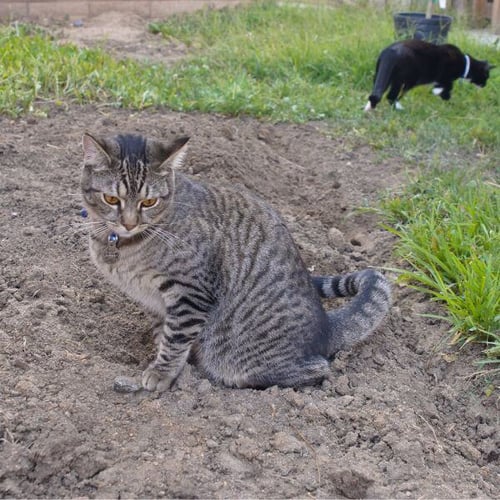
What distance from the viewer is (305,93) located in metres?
7.62

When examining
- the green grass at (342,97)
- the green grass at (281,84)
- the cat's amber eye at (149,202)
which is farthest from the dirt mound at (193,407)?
the green grass at (281,84)

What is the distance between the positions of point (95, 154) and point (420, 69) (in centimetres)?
506

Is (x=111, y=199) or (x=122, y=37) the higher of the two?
(x=111, y=199)

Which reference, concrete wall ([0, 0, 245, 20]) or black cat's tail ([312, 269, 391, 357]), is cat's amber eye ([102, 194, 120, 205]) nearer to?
black cat's tail ([312, 269, 391, 357])

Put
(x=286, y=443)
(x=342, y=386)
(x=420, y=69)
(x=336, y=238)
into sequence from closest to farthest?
(x=286, y=443) < (x=342, y=386) < (x=336, y=238) < (x=420, y=69)

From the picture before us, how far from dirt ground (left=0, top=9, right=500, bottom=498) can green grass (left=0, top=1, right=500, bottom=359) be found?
0.29 m

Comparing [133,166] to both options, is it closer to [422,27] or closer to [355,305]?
[355,305]

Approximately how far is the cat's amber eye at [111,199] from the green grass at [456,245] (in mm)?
1884

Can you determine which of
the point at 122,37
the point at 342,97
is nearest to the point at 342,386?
the point at 342,97

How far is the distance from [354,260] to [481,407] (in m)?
1.56

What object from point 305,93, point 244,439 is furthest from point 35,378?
point 305,93

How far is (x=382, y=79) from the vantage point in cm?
730

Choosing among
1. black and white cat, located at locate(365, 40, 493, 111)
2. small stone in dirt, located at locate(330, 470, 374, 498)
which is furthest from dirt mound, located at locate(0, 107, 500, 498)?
black and white cat, located at locate(365, 40, 493, 111)

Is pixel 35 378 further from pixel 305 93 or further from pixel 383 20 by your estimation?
pixel 383 20
